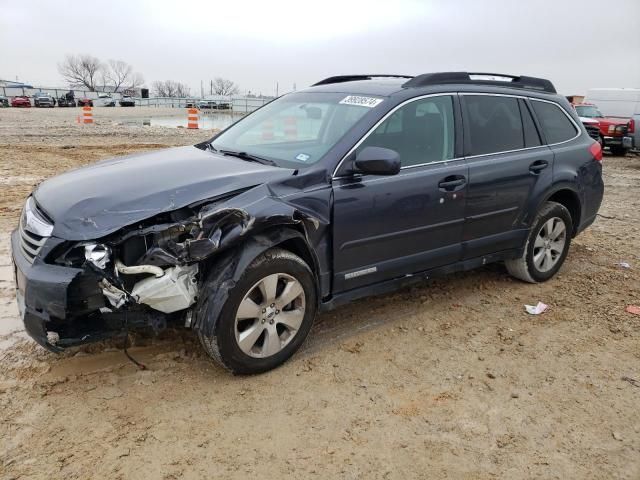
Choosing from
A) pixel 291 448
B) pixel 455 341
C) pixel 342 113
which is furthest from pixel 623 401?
pixel 342 113

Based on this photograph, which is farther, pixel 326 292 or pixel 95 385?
pixel 326 292

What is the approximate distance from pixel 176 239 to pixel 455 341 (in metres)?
2.14

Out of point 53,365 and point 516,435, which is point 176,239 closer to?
point 53,365

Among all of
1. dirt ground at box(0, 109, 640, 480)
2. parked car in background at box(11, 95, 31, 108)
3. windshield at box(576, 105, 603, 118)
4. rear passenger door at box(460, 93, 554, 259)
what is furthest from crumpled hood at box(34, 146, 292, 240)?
parked car in background at box(11, 95, 31, 108)

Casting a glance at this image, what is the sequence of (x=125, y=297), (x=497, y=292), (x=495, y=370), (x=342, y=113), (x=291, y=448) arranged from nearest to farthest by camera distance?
1. (x=291, y=448)
2. (x=125, y=297)
3. (x=495, y=370)
4. (x=342, y=113)
5. (x=497, y=292)

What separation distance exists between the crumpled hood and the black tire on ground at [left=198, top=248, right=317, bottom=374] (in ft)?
1.58

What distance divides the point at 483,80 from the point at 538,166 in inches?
35.1

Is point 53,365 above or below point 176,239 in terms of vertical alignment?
below

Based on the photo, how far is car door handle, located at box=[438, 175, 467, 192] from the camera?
3.89m

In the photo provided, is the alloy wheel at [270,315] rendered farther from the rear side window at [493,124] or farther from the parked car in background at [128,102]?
the parked car in background at [128,102]

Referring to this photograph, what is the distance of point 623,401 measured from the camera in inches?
125

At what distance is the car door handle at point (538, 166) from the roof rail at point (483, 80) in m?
0.73

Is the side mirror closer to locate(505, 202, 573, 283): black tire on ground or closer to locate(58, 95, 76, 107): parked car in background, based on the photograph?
locate(505, 202, 573, 283): black tire on ground

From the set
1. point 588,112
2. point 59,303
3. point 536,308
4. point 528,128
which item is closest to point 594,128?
point 588,112
